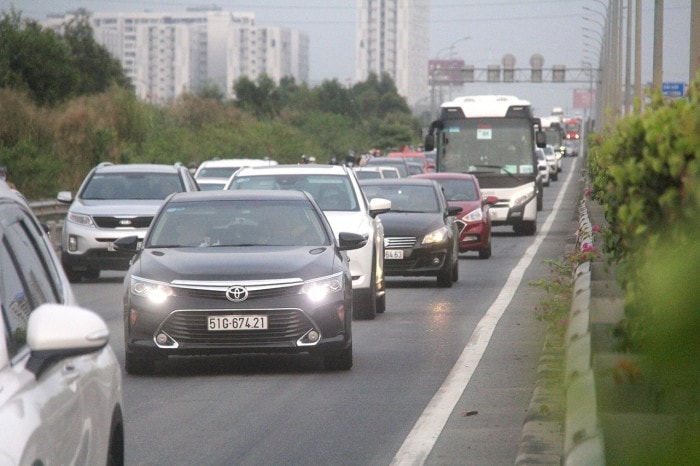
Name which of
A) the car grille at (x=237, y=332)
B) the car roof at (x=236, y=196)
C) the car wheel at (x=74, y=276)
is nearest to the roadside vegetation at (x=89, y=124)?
the car wheel at (x=74, y=276)

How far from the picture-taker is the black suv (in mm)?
23312

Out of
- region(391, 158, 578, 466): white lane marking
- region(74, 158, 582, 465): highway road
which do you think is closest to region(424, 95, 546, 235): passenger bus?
region(391, 158, 578, 466): white lane marking

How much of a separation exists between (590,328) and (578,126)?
14849cm

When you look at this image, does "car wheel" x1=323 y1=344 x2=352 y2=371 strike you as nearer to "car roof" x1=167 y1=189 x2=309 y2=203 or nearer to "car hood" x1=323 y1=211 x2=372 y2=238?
"car roof" x1=167 y1=189 x2=309 y2=203

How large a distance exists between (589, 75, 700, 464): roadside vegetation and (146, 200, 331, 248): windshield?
533 centimetres

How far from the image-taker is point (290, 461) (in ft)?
28.2

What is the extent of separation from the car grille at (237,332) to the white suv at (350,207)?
4890 mm

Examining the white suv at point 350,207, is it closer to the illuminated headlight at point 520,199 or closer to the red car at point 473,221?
the red car at point 473,221

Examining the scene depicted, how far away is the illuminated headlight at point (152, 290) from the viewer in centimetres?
1214

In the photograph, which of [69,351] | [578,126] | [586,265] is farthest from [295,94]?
[69,351]

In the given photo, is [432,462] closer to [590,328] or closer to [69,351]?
[590,328]

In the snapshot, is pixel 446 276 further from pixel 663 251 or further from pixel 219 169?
pixel 663 251

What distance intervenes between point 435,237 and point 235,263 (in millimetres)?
10454

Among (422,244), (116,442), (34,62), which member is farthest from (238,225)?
(34,62)
